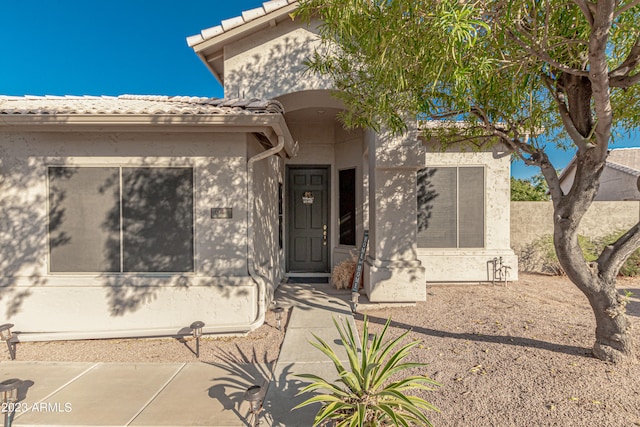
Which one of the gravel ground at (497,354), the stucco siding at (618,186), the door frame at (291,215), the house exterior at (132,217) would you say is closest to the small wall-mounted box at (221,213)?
the house exterior at (132,217)

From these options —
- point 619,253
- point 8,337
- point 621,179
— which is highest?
point 621,179

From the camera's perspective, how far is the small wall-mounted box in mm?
4926

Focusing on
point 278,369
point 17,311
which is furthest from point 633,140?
point 17,311

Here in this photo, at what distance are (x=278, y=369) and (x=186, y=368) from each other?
45.2 inches

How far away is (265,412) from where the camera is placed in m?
3.03

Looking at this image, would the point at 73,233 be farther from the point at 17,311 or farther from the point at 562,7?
the point at 562,7

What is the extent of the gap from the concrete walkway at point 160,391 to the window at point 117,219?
142cm

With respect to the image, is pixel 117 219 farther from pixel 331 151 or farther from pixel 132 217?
pixel 331 151

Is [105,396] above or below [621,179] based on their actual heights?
below

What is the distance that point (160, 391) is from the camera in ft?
11.3

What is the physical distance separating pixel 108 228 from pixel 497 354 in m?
5.57

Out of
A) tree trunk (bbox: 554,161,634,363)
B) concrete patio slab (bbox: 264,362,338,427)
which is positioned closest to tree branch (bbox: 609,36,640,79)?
tree trunk (bbox: 554,161,634,363)

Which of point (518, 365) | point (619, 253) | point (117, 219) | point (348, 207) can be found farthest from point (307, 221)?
point (619, 253)

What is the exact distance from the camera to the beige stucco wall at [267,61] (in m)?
6.43
